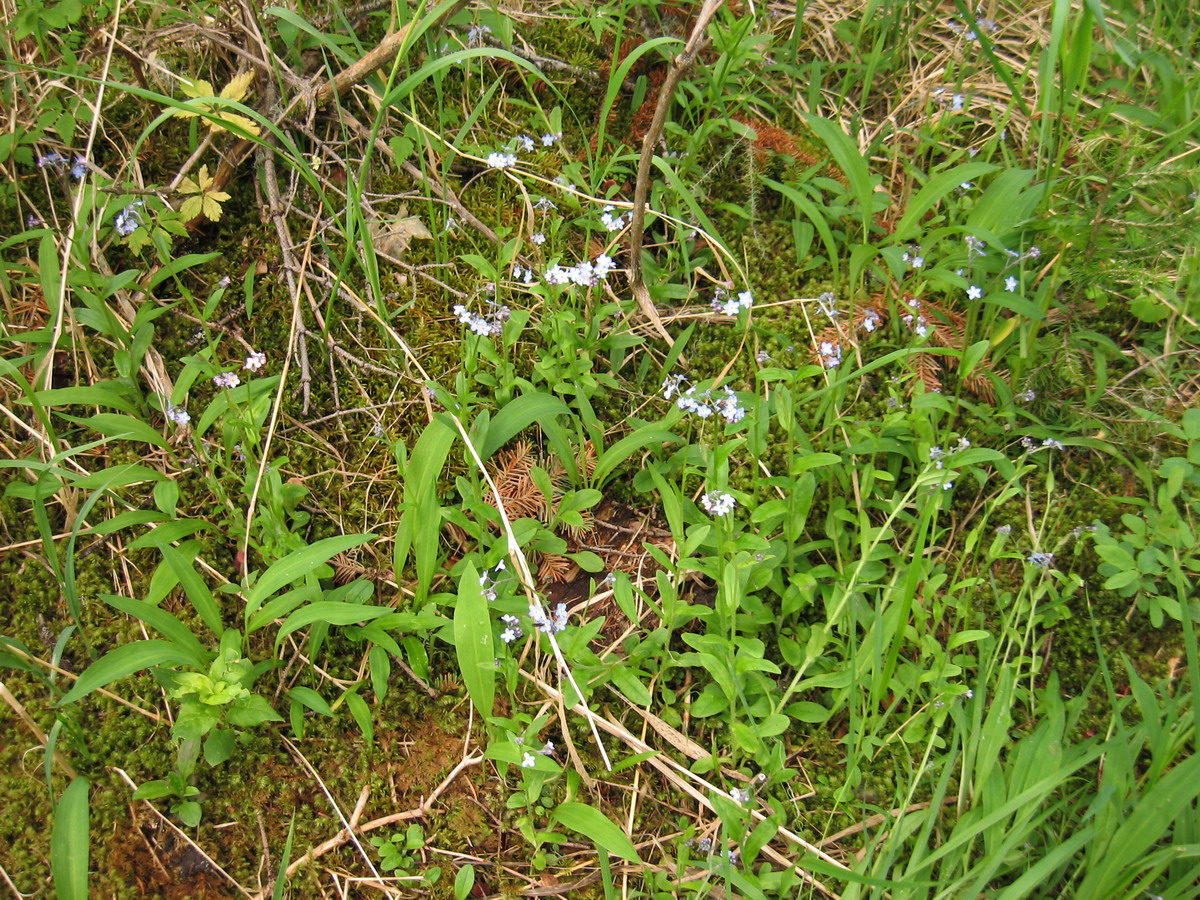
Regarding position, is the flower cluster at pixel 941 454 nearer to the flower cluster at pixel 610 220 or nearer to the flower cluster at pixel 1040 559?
the flower cluster at pixel 1040 559

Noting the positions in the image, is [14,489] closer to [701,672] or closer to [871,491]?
[701,672]

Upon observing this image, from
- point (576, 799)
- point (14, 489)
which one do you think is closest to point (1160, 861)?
point (576, 799)

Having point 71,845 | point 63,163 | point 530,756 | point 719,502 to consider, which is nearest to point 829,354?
point 719,502

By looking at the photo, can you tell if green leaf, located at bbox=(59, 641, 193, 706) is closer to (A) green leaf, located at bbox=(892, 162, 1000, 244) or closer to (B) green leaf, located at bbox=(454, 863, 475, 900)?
(B) green leaf, located at bbox=(454, 863, 475, 900)

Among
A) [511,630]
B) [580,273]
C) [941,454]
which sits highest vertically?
[580,273]

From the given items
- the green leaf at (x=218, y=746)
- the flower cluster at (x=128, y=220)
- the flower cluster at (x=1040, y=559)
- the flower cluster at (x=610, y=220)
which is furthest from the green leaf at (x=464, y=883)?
the flower cluster at (x=128, y=220)

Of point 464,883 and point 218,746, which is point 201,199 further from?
point 464,883
